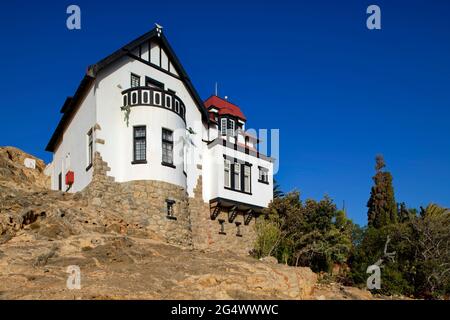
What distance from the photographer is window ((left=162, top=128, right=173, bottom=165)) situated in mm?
27500

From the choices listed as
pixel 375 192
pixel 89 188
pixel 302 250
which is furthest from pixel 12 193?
pixel 375 192

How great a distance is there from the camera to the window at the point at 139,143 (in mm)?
26969

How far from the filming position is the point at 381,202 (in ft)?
114

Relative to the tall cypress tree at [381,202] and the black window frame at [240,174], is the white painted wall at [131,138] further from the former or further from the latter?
the tall cypress tree at [381,202]

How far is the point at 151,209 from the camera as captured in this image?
26.1m

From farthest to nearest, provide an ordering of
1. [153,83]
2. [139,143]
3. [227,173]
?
[227,173] → [153,83] → [139,143]

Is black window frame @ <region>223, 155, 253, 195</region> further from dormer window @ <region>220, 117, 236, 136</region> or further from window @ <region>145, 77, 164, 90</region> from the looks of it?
window @ <region>145, 77, 164, 90</region>

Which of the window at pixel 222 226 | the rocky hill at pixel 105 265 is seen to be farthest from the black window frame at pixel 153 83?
the window at pixel 222 226

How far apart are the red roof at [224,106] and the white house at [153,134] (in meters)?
0.14

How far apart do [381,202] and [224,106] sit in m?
12.4

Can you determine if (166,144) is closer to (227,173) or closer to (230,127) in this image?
(227,173)

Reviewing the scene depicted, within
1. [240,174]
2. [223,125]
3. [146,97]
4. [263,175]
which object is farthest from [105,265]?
[223,125]

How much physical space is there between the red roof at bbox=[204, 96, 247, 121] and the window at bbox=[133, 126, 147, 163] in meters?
8.28
